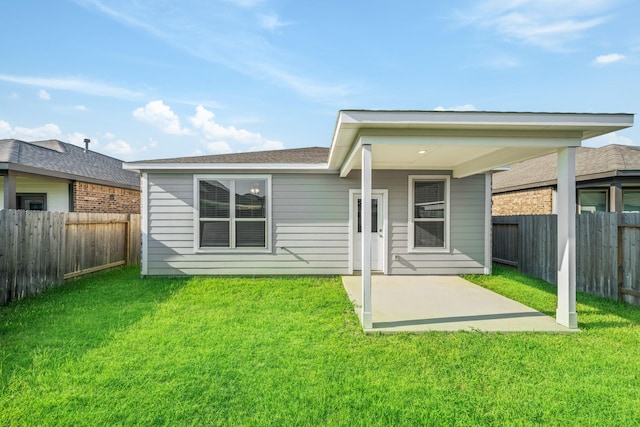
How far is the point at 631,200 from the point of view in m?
8.92

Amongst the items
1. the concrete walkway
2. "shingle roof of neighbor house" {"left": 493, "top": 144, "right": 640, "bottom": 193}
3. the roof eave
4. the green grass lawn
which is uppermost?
"shingle roof of neighbor house" {"left": 493, "top": 144, "right": 640, "bottom": 193}

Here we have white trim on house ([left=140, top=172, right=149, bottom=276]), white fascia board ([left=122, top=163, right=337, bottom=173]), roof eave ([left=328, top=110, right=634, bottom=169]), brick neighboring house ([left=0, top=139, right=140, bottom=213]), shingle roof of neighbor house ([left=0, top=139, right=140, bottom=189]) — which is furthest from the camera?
shingle roof of neighbor house ([left=0, top=139, right=140, bottom=189])

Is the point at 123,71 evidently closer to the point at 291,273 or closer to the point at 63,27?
the point at 63,27

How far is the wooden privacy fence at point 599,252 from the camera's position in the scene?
5.32m

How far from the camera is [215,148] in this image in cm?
3266

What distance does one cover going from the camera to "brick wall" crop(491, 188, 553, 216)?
10648 millimetres

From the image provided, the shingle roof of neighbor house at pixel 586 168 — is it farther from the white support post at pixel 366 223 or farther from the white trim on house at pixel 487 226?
the white support post at pixel 366 223

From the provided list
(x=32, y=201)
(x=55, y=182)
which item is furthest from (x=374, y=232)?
(x=32, y=201)

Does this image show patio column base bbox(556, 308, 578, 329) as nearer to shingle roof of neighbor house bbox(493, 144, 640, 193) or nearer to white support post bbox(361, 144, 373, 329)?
white support post bbox(361, 144, 373, 329)

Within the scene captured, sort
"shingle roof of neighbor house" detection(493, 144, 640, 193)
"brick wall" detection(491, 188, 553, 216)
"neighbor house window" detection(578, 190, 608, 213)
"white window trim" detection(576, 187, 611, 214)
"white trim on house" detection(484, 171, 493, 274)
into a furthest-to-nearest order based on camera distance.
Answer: "brick wall" detection(491, 188, 553, 216)
"neighbor house window" detection(578, 190, 608, 213)
"white window trim" detection(576, 187, 611, 214)
"shingle roof of neighbor house" detection(493, 144, 640, 193)
"white trim on house" detection(484, 171, 493, 274)

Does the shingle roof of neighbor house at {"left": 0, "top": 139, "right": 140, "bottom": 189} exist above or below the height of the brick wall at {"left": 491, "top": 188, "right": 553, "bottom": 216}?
above

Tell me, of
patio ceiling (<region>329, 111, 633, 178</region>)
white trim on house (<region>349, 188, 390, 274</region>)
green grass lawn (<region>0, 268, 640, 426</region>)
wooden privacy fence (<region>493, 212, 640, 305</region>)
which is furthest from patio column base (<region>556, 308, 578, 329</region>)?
white trim on house (<region>349, 188, 390, 274</region>)

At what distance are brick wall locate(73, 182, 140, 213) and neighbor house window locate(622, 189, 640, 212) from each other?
1542 centimetres

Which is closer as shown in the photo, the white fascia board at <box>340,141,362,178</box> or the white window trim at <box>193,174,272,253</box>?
the white fascia board at <box>340,141,362,178</box>
